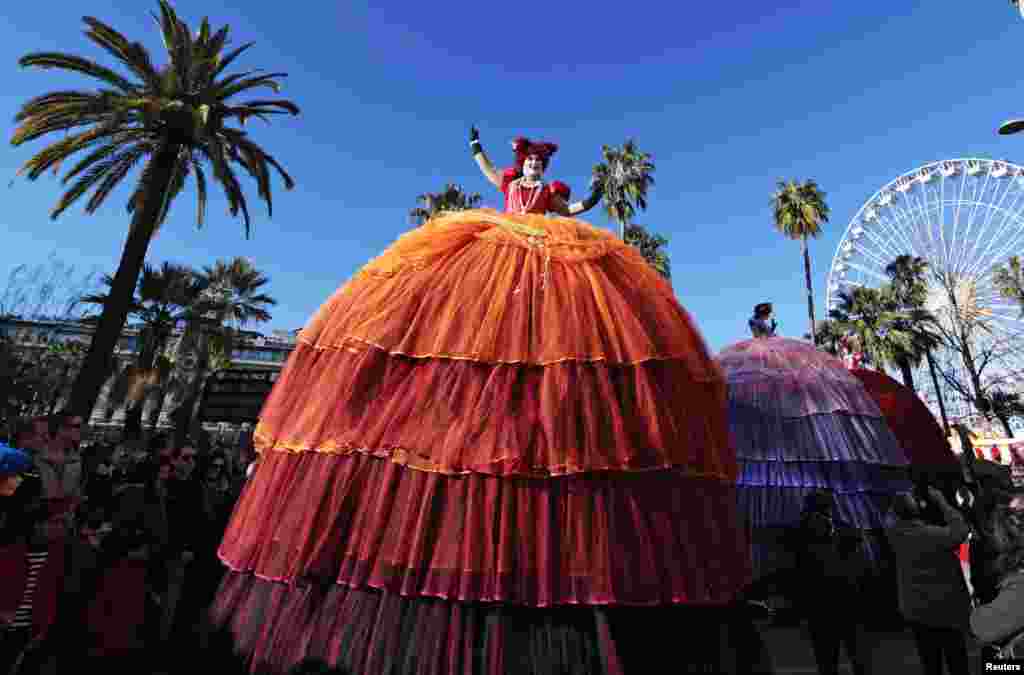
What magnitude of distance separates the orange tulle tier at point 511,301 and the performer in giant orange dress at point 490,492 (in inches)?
0.6

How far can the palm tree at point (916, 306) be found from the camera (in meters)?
30.6

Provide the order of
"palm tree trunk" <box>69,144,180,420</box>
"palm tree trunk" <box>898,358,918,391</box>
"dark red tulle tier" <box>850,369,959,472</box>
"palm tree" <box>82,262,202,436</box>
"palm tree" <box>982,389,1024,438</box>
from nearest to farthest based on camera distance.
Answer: "dark red tulle tier" <box>850,369,959,472</box>, "palm tree trunk" <box>69,144,180,420</box>, "palm tree" <box>82,262,202,436</box>, "palm tree trunk" <box>898,358,918,391</box>, "palm tree" <box>982,389,1024,438</box>

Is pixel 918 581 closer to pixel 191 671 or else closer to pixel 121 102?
pixel 191 671

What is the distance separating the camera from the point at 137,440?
14.0m

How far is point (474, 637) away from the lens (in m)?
2.60

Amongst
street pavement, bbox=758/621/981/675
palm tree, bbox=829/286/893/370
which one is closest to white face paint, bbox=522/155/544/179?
street pavement, bbox=758/621/981/675

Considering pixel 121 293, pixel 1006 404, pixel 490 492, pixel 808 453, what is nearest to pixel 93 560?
pixel 490 492

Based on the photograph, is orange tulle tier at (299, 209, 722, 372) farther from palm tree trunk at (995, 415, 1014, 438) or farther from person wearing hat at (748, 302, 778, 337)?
palm tree trunk at (995, 415, 1014, 438)

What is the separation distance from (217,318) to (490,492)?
25.0 meters

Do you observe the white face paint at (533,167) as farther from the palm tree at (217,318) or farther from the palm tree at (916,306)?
the palm tree at (916,306)

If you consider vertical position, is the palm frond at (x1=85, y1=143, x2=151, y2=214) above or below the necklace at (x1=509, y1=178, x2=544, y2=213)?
above

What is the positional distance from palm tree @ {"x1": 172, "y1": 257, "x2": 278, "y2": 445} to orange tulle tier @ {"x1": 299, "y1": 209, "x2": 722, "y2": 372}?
654 inches

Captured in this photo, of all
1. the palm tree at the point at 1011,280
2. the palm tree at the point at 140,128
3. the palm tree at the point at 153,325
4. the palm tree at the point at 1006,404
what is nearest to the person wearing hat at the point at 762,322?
the palm tree at the point at 140,128

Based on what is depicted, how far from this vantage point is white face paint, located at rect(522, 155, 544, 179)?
191 inches
